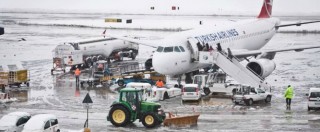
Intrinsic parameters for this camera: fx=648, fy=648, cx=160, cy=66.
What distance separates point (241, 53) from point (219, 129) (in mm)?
20677

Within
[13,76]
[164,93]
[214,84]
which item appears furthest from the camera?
[13,76]

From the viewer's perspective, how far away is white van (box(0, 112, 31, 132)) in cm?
2797

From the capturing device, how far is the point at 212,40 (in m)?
49.3

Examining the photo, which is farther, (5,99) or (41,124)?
(5,99)

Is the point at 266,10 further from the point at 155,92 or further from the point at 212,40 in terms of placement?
the point at 155,92

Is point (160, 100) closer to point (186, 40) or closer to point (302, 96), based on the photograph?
point (186, 40)

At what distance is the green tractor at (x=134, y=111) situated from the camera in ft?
103

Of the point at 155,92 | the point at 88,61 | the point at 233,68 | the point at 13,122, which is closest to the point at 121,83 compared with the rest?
the point at 155,92

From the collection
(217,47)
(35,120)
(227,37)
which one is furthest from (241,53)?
(35,120)

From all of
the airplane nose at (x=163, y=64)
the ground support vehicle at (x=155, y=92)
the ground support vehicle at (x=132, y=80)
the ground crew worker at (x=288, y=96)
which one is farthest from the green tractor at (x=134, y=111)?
the ground support vehicle at (x=132, y=80)

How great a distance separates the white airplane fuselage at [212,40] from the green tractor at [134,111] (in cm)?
1125

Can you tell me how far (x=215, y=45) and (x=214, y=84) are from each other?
676cm

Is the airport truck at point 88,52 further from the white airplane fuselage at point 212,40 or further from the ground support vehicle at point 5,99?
the ground support vehicle at point 5,99

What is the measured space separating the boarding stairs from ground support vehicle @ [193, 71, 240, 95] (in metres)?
0.85
